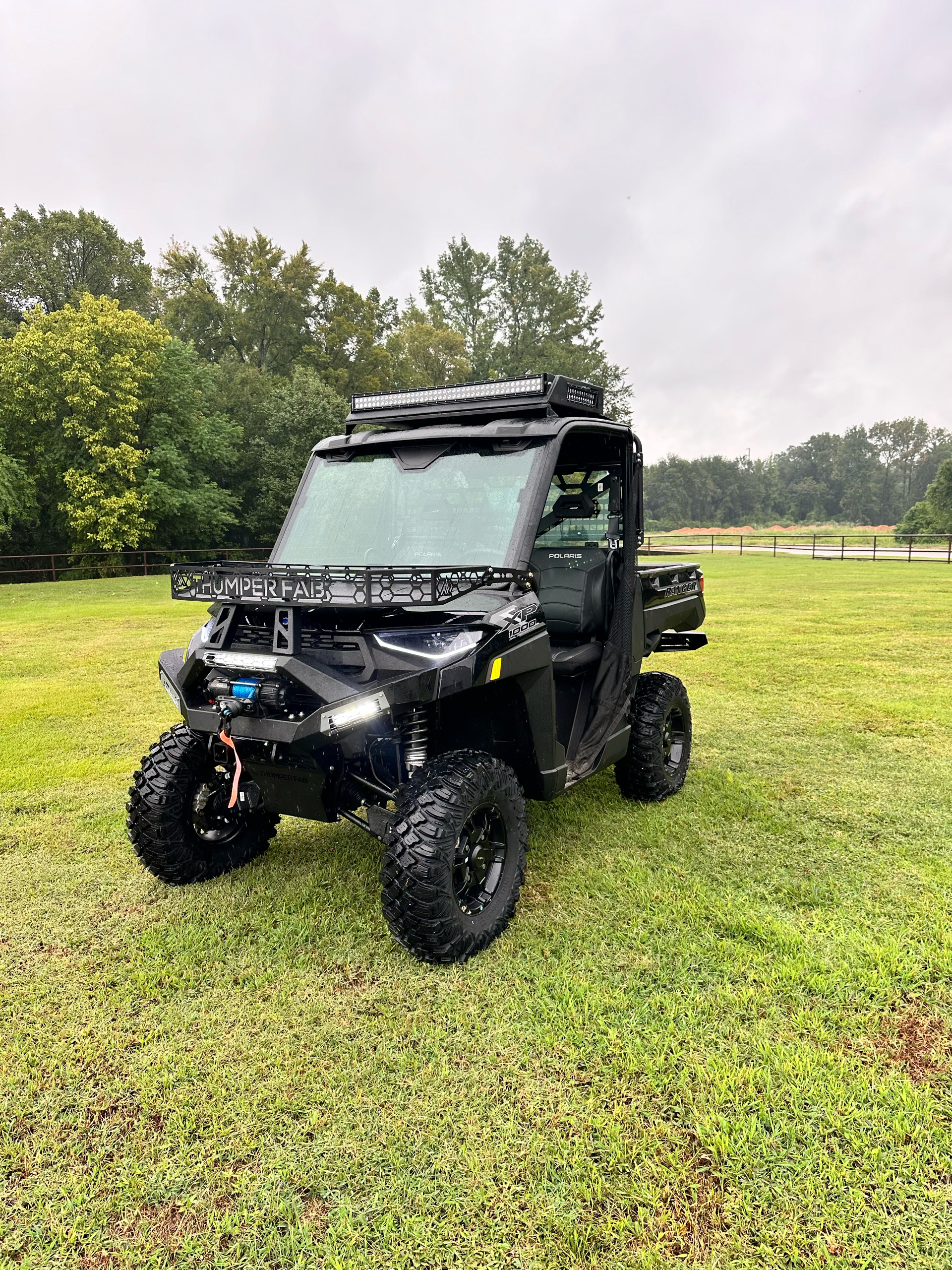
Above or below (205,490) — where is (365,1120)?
below

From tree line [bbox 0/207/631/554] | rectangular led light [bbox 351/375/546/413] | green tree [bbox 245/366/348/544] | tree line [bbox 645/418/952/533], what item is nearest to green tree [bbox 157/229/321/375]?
tree line [bbox 0/207/631/554]

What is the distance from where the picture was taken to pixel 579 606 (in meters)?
4.40

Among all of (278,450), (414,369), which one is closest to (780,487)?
(414,369)

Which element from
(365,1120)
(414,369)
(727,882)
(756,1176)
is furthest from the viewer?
(414,369)

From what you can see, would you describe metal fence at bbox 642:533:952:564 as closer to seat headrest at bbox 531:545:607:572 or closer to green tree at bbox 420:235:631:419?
green tree at bbox 420:235:631:419

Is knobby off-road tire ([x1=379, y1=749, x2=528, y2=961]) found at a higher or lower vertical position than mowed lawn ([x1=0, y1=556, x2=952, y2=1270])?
higher

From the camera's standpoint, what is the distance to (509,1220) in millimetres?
2029

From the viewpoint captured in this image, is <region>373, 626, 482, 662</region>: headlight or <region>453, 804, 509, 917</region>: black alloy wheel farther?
<region>453, 804, 509, 917</region>: black alloy wheel

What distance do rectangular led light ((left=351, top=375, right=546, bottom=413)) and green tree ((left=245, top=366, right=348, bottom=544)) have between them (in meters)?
28.5

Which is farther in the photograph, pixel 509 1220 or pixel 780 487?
pixel 780 487

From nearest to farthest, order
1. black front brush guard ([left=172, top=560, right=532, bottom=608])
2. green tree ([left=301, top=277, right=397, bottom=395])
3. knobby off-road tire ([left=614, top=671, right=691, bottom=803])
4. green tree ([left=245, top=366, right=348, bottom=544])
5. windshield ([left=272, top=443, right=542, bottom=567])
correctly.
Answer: black front brush guard ([left=172, top=560, right=532, bottom=608]), windshield ([left=272, top=443, right=542, bottom=567]), knobby off-road tire ([left=614, top=671, right=691, bottom=803]), green tree ([left=245, top=366, right=348, bottom=544]), green tree ([left=301, top=277, right=397, bottom=395])

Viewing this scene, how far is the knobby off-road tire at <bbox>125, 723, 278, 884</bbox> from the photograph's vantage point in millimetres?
3721

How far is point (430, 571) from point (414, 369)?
4953cm

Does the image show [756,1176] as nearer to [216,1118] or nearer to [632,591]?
[216,1118]
